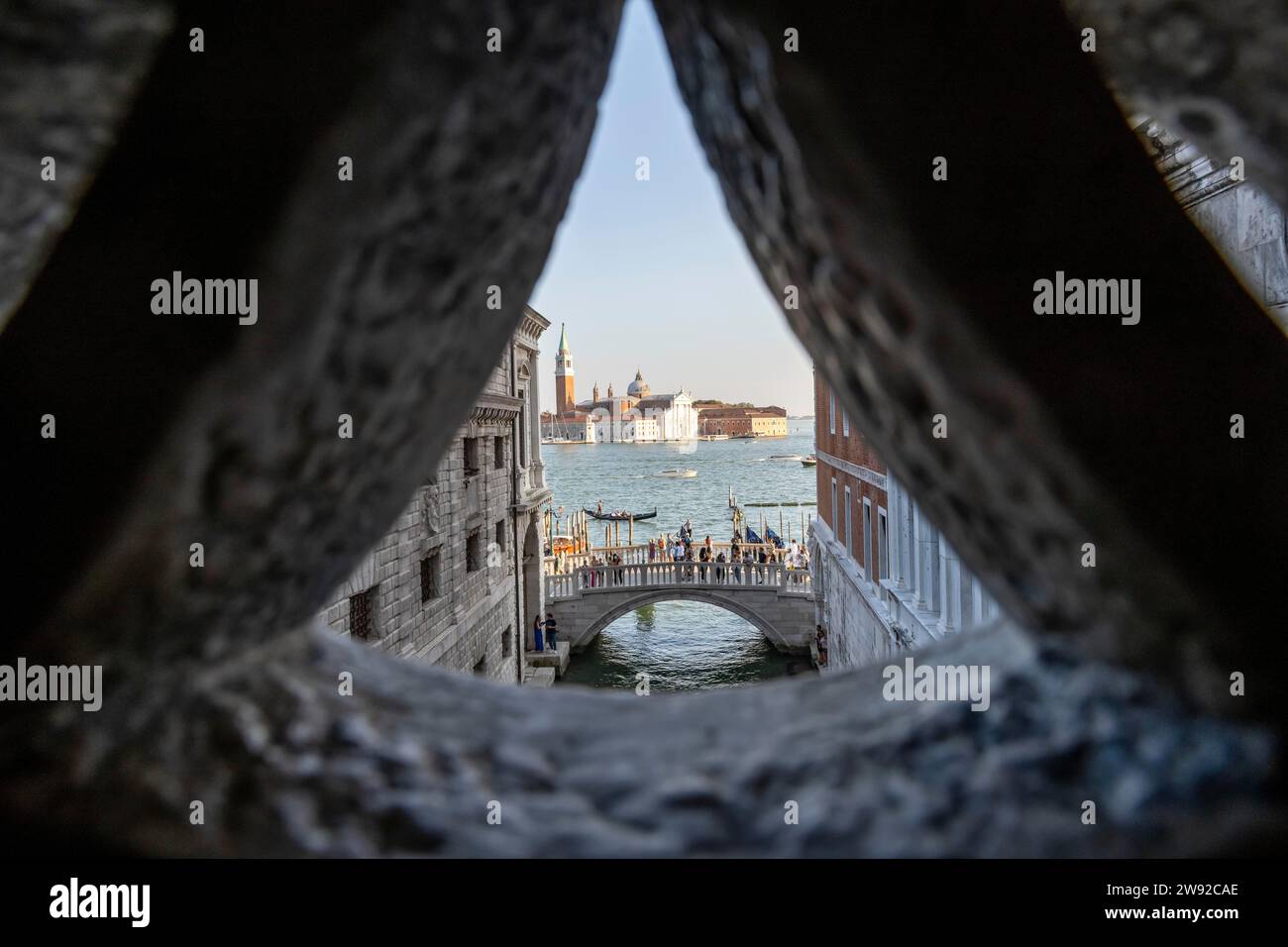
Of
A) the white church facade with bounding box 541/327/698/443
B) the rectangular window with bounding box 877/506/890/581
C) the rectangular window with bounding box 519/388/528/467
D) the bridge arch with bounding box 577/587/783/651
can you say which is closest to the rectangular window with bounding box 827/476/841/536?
the rectangular window with bounding box 877/506/890/581

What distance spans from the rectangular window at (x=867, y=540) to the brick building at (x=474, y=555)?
9164 mm

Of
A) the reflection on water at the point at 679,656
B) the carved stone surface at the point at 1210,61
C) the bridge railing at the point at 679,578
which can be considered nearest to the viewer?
the carved stone surface at the point at 1210,61

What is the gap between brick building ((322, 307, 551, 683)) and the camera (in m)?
12.3

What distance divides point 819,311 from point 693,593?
2868 centimetres

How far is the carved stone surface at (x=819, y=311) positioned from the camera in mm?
872

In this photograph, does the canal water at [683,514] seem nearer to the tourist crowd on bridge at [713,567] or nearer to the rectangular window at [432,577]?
the tourist crowd on bridge at [713,567]

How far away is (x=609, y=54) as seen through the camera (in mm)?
1144

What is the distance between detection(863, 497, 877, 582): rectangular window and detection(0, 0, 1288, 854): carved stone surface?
625 inches

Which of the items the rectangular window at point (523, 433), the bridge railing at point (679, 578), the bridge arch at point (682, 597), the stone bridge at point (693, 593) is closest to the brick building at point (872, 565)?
the bridge railing at point (679, 578)

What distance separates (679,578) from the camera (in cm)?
2962

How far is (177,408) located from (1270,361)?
1.36 metres

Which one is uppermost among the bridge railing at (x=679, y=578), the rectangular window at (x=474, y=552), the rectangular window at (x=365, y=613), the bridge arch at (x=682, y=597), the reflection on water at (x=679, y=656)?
the rectangular window at (x=474, y=552)

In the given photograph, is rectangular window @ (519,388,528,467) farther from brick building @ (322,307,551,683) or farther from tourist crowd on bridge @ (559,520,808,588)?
tourist crowd on bridge @ (559,520,808,588)
